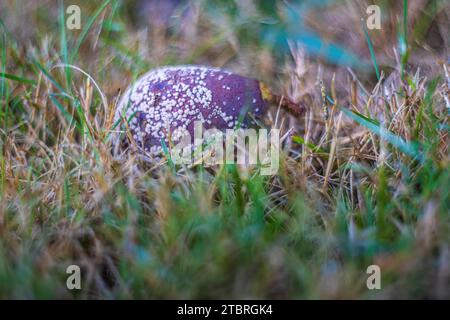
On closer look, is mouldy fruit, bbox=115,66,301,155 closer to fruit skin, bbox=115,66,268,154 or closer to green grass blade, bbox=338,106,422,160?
fruit skin, bbox=115,66,268,154

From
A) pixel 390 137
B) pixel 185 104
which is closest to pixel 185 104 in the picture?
pixel 185 104

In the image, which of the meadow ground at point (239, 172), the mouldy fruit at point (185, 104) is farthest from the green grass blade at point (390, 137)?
the mouldy fruit at point (185, 104)

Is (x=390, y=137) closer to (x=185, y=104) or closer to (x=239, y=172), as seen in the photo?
(x=239, y=172)

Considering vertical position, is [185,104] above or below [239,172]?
above

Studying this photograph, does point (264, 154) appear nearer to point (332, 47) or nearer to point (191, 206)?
point (191, 206)

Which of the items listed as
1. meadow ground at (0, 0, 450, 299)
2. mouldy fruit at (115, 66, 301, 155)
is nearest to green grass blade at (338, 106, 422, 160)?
meadow ground at (0, 0, 450, 299)
